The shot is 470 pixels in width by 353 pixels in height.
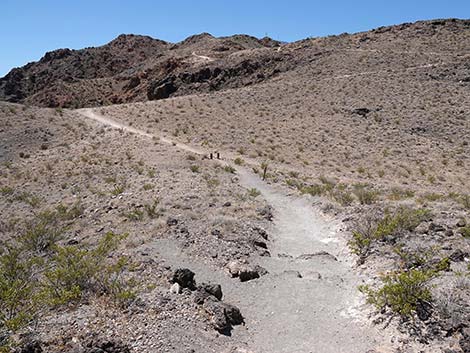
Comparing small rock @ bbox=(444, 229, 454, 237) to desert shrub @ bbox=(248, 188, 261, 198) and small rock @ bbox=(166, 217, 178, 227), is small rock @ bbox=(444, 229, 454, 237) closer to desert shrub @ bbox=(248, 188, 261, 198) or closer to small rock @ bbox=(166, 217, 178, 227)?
small rock @ bbox=(166, 217, 178, 227)

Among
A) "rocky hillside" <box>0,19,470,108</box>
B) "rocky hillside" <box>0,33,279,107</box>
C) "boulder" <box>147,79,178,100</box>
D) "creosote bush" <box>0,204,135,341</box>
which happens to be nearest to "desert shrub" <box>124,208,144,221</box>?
"creosote bush" <box>0,204,135,341</box>

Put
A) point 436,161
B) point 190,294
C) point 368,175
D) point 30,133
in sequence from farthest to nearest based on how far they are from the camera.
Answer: point 30,133
point 436,161
point 368,175
point 190,294

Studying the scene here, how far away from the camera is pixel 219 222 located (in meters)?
13.5

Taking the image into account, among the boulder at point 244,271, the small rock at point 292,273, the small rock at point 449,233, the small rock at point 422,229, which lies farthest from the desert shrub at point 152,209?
the small rock at point 449,233

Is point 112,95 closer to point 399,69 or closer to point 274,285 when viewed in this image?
point 399,69

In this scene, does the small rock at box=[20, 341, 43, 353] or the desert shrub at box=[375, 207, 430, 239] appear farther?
the desert shrub at box=[375, 207, 430, 239]

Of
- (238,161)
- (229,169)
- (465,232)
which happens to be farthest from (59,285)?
(238,161)

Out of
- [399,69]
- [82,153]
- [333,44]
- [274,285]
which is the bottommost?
[274,285]

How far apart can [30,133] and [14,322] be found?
27.4m

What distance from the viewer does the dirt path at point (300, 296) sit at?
7273 millimetres

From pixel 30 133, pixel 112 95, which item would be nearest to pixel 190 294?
pixel 30 133

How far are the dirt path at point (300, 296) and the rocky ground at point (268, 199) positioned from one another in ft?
0.15

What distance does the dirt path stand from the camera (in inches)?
286

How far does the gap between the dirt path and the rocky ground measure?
0.05 meters
